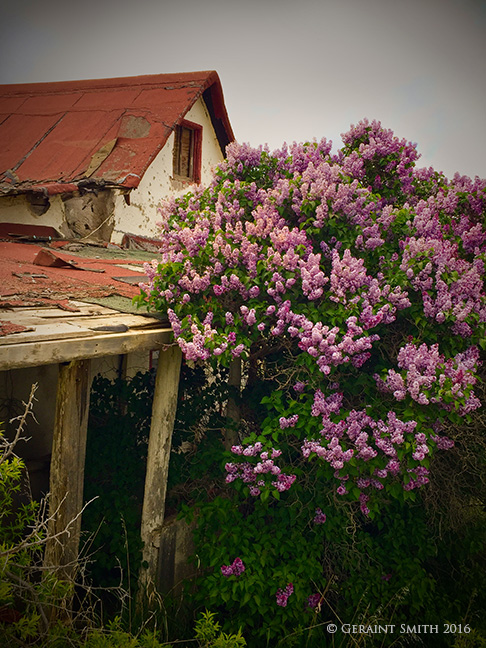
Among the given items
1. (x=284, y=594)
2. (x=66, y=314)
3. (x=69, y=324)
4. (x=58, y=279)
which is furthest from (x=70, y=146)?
(x=284, y=594)

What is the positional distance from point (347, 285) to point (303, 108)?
56.1m

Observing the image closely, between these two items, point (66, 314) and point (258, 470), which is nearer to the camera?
point (66, 314)

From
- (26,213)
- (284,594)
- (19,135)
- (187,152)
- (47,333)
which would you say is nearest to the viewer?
(47,333)

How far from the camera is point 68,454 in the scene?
4066 mm

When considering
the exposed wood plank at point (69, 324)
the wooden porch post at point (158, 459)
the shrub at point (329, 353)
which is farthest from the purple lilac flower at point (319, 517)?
the exposed wood plank at point (69, 324)

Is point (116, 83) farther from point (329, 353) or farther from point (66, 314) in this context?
point (329, 353)

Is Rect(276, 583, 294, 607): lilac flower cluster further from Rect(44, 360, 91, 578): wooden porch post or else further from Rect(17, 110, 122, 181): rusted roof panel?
Rect(17, 110, 122, 181): rusted roof panel

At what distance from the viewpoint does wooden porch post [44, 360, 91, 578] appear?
13.1 feet

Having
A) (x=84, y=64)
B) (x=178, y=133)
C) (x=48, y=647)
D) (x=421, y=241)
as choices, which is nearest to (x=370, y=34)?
(x=84, y=64)

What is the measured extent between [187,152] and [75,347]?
8977mm

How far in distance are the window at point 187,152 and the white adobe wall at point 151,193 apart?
198 mm

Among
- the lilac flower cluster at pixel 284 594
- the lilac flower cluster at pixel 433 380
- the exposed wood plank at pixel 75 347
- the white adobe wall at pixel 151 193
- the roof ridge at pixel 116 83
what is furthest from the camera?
the roof ridge at pixel 116 83

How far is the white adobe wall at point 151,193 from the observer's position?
9586 millimetres

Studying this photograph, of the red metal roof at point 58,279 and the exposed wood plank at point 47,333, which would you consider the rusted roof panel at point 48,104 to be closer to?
the red metal roof at point 58,279
